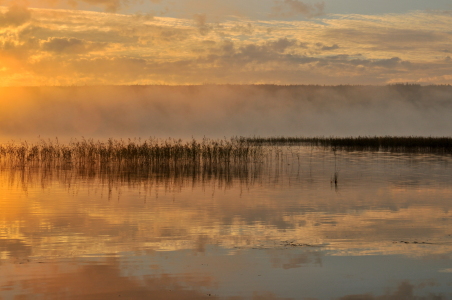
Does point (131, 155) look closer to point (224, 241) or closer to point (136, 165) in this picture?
point (136, 165)

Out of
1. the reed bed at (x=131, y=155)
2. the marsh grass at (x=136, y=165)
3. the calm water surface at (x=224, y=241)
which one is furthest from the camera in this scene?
the reed bed at (x=131, y=155)

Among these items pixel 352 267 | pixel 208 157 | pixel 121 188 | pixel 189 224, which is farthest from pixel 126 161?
pixel 352 267

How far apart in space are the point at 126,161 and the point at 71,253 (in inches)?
743

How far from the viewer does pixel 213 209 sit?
1257cm

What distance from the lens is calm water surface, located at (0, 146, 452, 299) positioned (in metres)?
6.53

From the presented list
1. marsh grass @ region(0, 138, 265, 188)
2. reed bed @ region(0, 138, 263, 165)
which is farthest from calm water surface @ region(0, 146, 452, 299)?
reed bed @ region(0, 138, 263, 165)

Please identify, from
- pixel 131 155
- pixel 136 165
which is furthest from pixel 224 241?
pixel 131 155

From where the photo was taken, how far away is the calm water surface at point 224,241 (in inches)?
257

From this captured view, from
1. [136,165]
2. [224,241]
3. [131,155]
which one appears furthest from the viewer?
[131,155]

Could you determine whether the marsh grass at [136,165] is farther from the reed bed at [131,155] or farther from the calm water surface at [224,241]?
the calm water surface at [224,241]

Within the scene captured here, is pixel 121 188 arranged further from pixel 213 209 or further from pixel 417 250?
pixel 417 250

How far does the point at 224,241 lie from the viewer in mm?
9023

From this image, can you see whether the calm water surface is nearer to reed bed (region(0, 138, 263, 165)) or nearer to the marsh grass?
the marsh grass

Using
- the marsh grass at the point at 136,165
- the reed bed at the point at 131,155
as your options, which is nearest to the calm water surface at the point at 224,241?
the marsh grass at the point at 136,165
